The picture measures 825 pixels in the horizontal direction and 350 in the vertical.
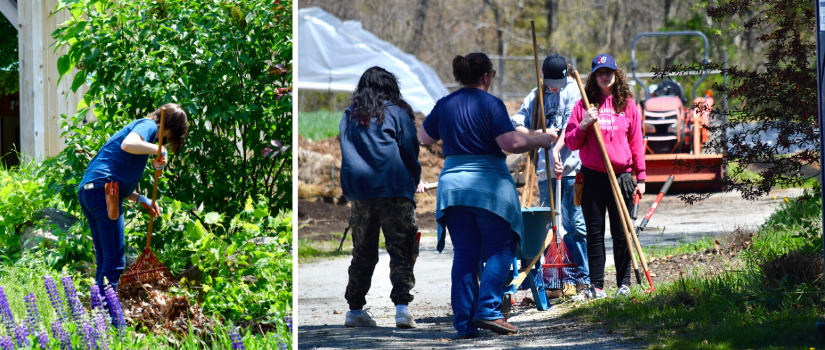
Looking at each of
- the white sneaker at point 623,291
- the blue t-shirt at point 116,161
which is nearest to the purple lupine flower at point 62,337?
the blue t-shirt at point 116,161

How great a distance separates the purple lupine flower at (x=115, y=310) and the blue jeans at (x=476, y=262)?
1.83 metres

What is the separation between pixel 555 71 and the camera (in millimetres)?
4875

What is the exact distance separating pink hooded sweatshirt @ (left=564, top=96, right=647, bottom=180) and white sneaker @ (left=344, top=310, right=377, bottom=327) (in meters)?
1.68

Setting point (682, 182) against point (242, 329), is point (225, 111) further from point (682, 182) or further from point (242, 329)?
point (682, 182)

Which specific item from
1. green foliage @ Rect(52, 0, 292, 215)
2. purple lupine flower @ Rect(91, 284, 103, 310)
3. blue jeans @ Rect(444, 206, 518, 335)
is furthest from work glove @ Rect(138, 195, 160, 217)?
blue jeans @ Rect(444, 206, 518, 335)

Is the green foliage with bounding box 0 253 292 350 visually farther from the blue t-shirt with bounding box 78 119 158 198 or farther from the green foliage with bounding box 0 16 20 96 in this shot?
the green foliage with bounding box 0 16 20 96

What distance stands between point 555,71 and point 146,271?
2.77 m

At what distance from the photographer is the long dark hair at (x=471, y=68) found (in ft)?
14.1

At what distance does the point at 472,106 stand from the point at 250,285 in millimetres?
1784

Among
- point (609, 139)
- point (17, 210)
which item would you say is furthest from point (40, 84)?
point (609, 139)

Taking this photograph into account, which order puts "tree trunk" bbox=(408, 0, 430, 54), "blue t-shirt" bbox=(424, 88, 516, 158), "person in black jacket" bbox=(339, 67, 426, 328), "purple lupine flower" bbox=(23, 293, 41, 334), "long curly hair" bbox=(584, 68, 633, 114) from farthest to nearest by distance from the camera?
1. "tree trunk" bbox=(408, 0, 430, 54)
2. "long curly hair" bbox=(584, 68, 633, 114)
3. "person in black jacket" bbox=(339, 67, 426, 328)
4. "blue t-shirt" bbox=(424, 88, 516, 158)
5. "purple lupine flower" bbox=(23, 293, 41, 334)

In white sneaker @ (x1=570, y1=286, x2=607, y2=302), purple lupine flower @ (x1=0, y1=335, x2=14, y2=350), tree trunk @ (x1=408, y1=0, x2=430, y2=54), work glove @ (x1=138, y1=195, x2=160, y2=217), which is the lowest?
white sneaker @ (x1=570, y1=286, x2=607, y2=302)

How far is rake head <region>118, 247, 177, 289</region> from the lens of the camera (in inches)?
186

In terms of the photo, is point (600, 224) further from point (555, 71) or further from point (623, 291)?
point (555, 71)
